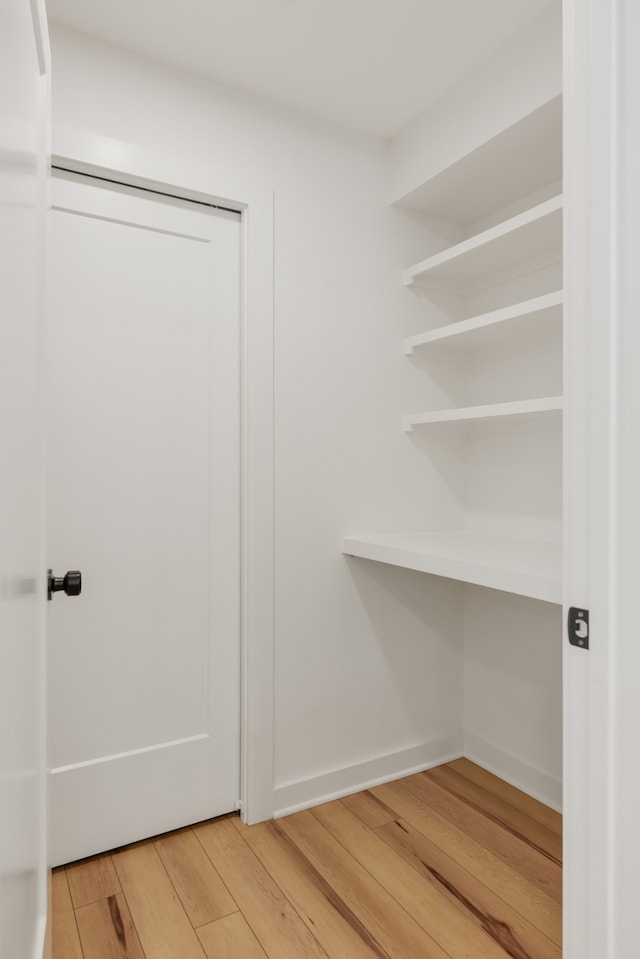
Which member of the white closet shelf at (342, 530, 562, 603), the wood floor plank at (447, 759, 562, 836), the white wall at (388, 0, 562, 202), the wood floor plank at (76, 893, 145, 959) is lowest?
the wood floor plank at (447, 759, 562, 836)

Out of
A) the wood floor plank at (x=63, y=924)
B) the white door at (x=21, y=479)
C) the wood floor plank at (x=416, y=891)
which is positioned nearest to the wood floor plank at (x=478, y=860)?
the wood floor plank at (x=416, y=891)

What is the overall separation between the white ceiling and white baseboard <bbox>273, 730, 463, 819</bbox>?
7.55 feet

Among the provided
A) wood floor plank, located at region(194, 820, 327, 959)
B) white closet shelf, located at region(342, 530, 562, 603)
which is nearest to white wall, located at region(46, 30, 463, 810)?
white closet shelf, located at region(342, 530, 562, 603)

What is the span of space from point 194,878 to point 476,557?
1.19 metres

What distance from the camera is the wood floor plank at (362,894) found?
1.37 meters

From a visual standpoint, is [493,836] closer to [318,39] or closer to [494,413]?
[494,413]

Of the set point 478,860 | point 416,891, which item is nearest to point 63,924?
point 416,891

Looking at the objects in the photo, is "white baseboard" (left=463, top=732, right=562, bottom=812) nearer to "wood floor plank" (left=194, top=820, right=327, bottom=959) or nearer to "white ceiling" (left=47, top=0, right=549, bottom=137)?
"wood floor plank" (left=194, top=820, right=327, bottom=959)

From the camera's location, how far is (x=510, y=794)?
205 cm

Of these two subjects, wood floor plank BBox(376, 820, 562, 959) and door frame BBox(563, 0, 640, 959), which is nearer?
door frame BBox(563, 0, 640, 959)

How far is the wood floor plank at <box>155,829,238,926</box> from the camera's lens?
Answer: 4.84ft

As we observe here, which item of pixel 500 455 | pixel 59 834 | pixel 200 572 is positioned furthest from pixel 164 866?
pixel 500 455

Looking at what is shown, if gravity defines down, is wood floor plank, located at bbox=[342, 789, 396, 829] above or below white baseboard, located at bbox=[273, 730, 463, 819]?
below

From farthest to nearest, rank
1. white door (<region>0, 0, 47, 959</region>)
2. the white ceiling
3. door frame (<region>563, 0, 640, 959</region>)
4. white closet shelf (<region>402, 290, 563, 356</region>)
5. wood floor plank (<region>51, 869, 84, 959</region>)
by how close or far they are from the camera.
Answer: white closet shelf (<region>402, 290, 563, 356</region>)
the white ceiling
wood floor plank (<region>51, 869, 84, 959</region>)
door frame (<region>563, 0, 640, 959</region>)
white door (<region>0, 0, 47, 959</region>)
